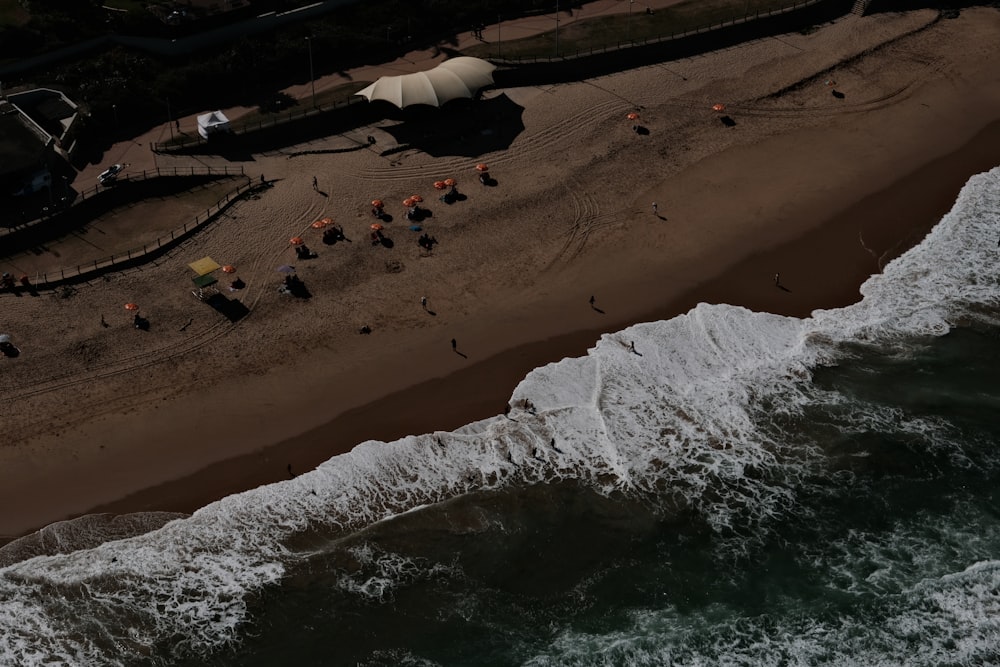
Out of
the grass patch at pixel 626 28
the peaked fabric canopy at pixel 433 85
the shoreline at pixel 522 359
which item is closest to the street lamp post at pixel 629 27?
the grass patch at pixel 626 28

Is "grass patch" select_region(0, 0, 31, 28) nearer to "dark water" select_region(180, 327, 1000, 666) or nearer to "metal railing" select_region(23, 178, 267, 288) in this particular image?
"metal railing" select_region(23, 178, 267, 288)

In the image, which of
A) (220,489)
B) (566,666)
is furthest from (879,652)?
(220,489)

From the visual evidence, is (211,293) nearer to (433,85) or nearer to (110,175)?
(110,175)

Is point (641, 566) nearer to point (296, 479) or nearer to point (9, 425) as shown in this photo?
point (296, 479)

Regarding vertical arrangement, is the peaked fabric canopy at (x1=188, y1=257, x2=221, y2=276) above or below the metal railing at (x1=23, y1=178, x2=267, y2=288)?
below

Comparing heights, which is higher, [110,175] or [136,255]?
[110,175]

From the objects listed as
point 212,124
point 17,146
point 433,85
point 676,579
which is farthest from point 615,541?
point 17,146

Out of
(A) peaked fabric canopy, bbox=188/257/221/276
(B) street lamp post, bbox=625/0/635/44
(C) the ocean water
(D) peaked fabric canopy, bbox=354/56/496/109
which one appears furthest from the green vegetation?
(C) the ocean water
